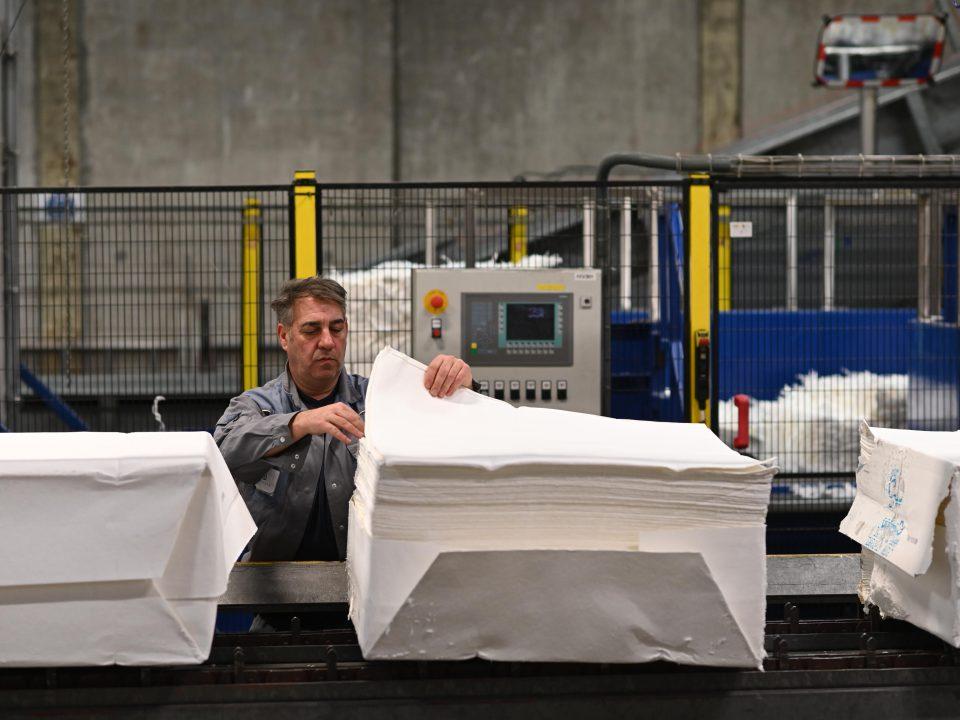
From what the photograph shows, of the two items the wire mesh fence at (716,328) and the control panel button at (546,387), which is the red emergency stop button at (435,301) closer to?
the wire mesh fence at (716,328)

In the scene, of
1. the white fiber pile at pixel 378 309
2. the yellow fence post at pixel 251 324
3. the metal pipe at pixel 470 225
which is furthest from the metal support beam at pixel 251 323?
the metal pipe at pixel 470 225

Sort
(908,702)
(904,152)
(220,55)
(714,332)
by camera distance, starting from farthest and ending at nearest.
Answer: (220,55) → (904,152) → (714,332) → (908,702)

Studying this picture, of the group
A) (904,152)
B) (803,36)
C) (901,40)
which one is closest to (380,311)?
(901,40)

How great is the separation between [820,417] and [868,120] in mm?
2830

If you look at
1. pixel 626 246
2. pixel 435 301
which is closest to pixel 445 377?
pixel 435 301

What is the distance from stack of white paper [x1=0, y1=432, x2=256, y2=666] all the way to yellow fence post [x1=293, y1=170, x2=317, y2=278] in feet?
9.76

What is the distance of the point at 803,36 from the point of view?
11.7 meters

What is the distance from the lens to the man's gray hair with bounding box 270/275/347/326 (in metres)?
2.80

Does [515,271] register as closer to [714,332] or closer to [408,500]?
[714,332]

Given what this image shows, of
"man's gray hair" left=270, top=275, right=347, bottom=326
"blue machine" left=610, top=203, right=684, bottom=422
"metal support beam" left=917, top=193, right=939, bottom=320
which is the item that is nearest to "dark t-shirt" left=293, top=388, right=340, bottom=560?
"man's gray hair" left=270, top=275, right=347, bottom=326

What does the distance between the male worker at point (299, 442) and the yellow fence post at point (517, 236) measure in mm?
2227

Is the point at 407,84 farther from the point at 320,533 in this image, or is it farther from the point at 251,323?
the point at 320,533

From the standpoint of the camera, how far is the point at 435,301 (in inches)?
187

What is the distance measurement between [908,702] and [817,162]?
331 cm
